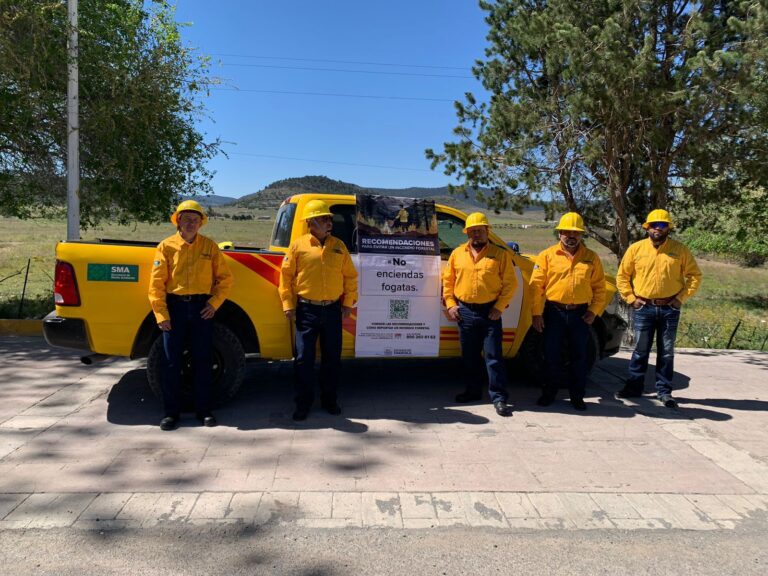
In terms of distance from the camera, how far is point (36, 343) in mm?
7461

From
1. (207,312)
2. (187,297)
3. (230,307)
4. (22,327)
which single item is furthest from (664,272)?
(22,327)

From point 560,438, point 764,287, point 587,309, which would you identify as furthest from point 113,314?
point 764,287

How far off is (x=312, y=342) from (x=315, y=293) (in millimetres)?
425

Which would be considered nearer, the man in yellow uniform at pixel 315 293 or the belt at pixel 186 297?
the belt at pixel 186 297

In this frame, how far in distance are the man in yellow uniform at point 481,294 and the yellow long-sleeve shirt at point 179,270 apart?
79.2 inches

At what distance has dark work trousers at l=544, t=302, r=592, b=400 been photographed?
198 inches

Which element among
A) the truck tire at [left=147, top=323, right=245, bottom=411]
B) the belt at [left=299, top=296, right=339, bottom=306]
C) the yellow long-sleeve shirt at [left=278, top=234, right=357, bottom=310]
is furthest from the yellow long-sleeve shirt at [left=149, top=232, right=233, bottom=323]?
the belt at [left=299, top=296, right=339, bottom=306]

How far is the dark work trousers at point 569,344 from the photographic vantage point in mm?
5035

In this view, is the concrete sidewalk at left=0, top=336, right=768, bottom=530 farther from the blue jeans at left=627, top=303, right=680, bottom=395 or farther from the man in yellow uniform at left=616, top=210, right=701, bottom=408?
the man in yellow uniform at left=616, top=210, right=701, bottom=408

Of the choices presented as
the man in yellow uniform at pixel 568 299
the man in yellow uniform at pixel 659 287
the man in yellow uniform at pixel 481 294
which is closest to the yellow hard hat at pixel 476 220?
the man in yellow uniform at pixel 481 294

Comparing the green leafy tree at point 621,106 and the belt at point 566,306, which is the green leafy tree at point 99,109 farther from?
the belt at point 566,306

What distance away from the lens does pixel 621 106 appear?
24.8 ft

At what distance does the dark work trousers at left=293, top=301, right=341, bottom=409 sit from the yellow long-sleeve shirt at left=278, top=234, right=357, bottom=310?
11 cm

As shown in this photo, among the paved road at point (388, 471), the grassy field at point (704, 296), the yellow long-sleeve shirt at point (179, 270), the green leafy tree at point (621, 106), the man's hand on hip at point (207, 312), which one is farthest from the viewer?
the grassy field at point (704, 296)
